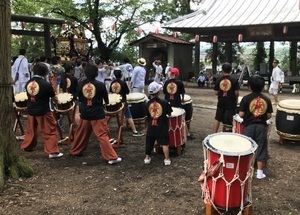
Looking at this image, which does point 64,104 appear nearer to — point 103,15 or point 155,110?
point 155,110

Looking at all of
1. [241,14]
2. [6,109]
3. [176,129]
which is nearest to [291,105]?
[176,129]

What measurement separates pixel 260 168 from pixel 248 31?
13.8 m

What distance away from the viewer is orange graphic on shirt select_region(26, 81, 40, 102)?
17.8 ft

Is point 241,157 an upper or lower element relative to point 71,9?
lower

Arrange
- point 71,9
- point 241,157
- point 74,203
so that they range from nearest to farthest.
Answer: point 241,157
point 74,203
point 71,9

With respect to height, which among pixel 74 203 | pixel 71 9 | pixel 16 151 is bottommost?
pixel 74 203

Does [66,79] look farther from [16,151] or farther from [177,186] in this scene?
[177,186]

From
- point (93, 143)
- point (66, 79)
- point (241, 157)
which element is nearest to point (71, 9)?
point (66, 79)

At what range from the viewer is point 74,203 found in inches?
154

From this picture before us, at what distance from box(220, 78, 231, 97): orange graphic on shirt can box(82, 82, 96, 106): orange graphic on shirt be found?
2519 millimetres

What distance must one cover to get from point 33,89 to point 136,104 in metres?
2.81

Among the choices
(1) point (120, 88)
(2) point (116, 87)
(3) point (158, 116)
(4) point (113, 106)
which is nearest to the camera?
(3) point (158, 116)

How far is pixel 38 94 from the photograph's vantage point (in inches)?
214

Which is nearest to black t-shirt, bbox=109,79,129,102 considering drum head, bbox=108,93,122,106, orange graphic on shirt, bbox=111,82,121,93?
orange graphic on shirt, bbox=111,82,121,93
